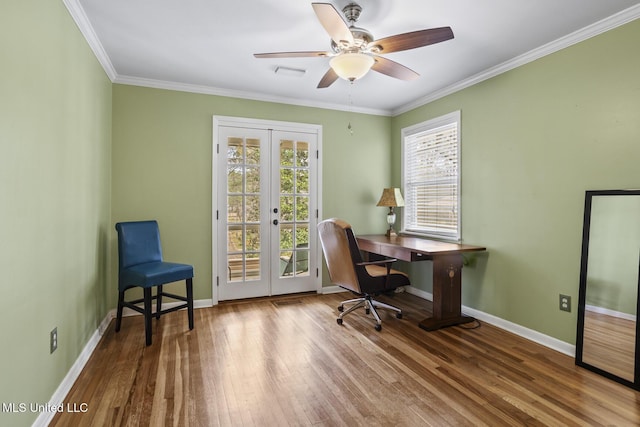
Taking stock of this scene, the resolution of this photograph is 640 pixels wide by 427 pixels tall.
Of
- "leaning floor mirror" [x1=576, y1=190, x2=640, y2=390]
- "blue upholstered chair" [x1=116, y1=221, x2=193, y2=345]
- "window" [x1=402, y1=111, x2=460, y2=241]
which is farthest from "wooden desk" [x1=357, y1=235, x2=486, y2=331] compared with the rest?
"blue upholstered chair" [x1=116, y1=221, x2=193, y2=345]

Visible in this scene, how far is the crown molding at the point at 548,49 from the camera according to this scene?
228 centimetres

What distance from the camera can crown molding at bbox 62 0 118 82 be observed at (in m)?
2.16

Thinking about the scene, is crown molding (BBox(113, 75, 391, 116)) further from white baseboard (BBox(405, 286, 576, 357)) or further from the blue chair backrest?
white baseboard (BBox(405, 286, 576, 357))

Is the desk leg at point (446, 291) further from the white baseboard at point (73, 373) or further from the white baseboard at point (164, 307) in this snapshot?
the white baseboard at point (73, 373)

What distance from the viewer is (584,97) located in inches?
99.8

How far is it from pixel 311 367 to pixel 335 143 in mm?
2915

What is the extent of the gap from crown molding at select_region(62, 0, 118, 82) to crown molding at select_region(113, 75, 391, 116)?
0.21m

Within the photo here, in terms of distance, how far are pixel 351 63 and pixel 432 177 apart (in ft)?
7.49

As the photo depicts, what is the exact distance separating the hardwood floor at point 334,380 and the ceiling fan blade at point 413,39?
2.17 meters

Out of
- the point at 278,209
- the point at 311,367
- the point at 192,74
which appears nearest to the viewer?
the point at 311,367

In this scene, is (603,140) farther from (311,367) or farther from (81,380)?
(81,380)

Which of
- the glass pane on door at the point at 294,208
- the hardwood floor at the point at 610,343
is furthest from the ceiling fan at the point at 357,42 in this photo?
the hardwood floor at the point at 610,343

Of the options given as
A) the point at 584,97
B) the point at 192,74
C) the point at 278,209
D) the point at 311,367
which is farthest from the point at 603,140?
the point at 192,74

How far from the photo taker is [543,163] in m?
2.81
